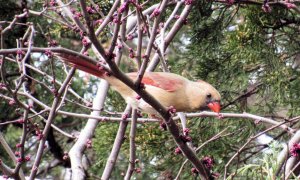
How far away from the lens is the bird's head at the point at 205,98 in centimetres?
337

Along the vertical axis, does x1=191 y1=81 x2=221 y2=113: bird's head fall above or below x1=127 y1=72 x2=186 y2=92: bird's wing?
below

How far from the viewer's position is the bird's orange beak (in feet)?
10.9

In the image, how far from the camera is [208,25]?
15.7 feet

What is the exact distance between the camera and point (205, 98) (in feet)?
11.1

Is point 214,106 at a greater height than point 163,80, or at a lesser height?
lesser

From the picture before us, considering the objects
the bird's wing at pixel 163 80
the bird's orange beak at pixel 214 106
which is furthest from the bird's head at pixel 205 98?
the bird's wing at pixel 163 80

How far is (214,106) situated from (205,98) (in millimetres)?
72

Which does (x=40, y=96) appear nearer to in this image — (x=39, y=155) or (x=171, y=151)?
(x=171, y=151)

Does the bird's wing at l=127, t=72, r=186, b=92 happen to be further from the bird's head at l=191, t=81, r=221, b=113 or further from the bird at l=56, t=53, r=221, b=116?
the bird's head at l=191, t=81, r=221, b=113

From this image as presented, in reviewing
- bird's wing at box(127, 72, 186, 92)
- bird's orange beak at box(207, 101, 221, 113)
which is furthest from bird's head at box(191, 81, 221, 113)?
bird's wing at box(127, 72, 186, 92)

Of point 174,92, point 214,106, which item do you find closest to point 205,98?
point 214,106

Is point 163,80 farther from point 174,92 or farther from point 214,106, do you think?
point 214,106

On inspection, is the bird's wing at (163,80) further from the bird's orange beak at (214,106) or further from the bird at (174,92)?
the bird's orange beak at (214,106)

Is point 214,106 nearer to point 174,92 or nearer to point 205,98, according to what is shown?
point 205,98
